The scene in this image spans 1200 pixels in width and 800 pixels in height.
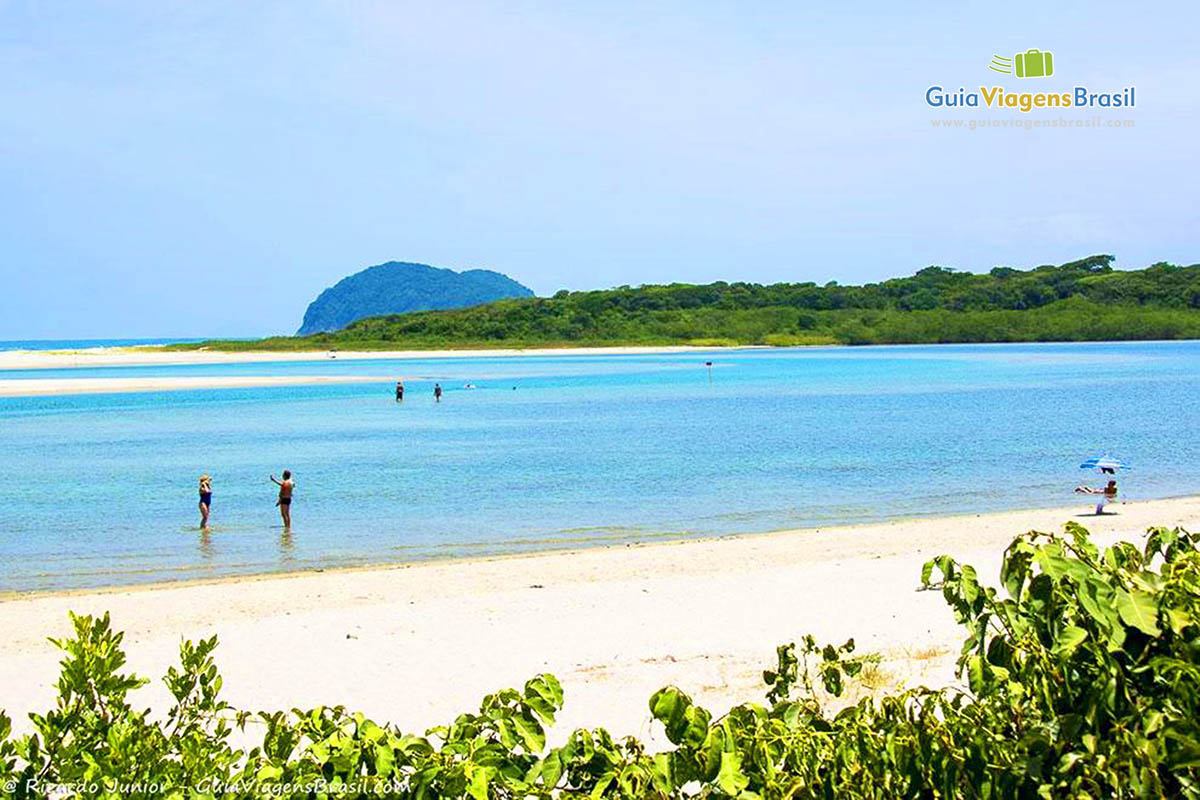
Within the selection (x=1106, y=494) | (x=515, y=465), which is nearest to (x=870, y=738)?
(x=1106, y=494)

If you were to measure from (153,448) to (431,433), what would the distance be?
32.6 ft

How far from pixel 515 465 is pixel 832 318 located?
510 feet

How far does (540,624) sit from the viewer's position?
12.0 metres

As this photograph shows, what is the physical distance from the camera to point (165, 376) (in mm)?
Result: 92938

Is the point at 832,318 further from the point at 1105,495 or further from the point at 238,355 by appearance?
the point at 1105,495

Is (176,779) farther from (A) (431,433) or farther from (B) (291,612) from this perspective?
(A) (431,433)

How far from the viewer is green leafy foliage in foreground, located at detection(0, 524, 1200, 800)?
102 inches

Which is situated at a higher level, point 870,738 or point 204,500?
point 870,738

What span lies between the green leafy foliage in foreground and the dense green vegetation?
160 meters

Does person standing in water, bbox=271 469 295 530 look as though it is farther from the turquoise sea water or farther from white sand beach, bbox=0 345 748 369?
white sand beach, bbox=0 345 748 369

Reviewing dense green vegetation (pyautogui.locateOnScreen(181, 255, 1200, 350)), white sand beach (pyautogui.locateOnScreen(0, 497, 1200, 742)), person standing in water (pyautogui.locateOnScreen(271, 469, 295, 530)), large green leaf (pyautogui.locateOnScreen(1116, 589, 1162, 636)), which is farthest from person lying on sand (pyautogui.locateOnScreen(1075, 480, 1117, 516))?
dense green vegetation (pyautogui.locateOnScreen(181, 255, 1200, 350))

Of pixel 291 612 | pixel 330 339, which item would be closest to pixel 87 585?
pixel 291 612

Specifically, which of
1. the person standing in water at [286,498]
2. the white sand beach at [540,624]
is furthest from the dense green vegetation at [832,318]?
the white sand beach at [540,624]

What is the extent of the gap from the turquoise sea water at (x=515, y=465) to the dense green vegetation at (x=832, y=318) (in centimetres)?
9852
